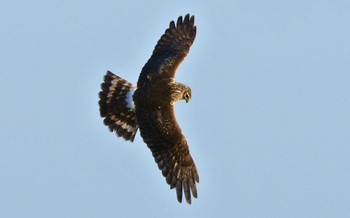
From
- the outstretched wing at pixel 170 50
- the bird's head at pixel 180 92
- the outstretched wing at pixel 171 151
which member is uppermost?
the outstretched wing at pixel 170 50

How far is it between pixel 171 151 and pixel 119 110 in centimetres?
188

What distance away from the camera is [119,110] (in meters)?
22.5

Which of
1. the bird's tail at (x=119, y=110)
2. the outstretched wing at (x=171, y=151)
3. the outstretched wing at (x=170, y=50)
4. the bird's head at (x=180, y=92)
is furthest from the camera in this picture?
the bird's tail at (x=119, y=110)

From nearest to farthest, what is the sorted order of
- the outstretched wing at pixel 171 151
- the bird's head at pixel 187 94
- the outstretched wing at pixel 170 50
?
the outstretched wing at pixel 171 151 → the bird's head at pixel 187 94 → the outstretched wing at pixel 170 50

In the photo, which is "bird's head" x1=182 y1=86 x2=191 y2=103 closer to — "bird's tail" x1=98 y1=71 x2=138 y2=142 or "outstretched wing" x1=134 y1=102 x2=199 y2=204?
"outstretched wing" x1=134 y1=102 x2=199 y2=204

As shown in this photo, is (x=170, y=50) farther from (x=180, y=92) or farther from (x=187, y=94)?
(x=180, y=92)

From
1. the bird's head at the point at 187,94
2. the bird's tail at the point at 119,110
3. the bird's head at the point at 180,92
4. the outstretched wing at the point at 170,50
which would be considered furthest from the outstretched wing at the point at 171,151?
the bird's tail at the point at 119,110

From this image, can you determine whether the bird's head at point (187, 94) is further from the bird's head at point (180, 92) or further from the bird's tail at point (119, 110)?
the bird's tail at point (119, 110)

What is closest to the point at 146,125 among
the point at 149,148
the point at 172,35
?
the point at 149,148

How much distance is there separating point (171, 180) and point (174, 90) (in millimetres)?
1859

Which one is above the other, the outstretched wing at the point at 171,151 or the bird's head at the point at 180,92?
the bird's head at the point at 180,92

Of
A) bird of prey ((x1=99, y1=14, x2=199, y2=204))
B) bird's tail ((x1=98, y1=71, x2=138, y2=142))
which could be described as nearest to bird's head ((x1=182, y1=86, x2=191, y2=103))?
bird of prey ((x1=99, y1=14, x2=199, y2=204))

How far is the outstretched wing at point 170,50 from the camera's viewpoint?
21984 millimetres

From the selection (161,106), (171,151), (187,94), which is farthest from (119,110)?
(171,151)
